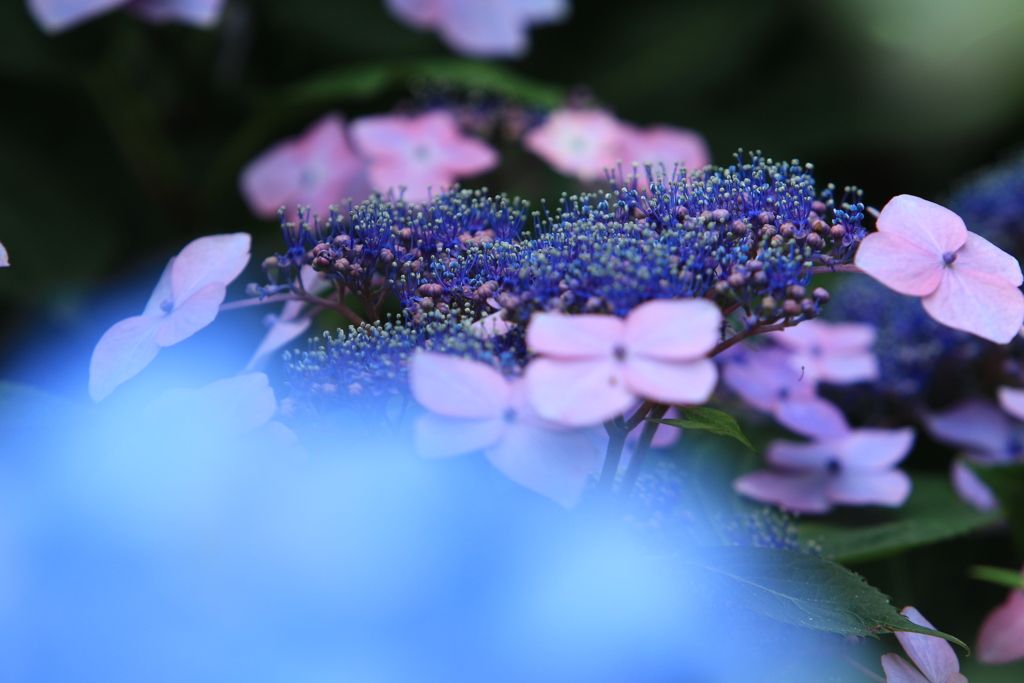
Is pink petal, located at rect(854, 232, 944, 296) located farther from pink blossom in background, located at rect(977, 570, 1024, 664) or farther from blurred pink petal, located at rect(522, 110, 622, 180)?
blurred pink petal, located at rect(522, 110, 622, 180)

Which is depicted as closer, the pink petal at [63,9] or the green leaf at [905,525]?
the green leaf at [905,525]

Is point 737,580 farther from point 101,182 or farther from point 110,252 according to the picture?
point 101,182

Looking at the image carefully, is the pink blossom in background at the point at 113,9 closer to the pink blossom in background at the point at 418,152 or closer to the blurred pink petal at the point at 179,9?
the blurred pink petal at the point at 179,9

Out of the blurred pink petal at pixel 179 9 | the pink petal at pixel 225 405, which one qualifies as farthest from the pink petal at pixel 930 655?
the blurred pink petal at pixel 179 9

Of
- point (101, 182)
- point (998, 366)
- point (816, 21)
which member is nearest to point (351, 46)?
point (101, 182)

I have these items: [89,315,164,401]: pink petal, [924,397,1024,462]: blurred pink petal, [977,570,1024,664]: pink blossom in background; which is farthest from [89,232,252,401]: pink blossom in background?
[924,397,1024,462]: blurred pink petal

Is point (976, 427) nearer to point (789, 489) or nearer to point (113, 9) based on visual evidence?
point (789, 489)

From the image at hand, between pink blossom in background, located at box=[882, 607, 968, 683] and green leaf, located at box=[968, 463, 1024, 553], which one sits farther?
green leaf, located at box=[968, 463, 1024, 553]
